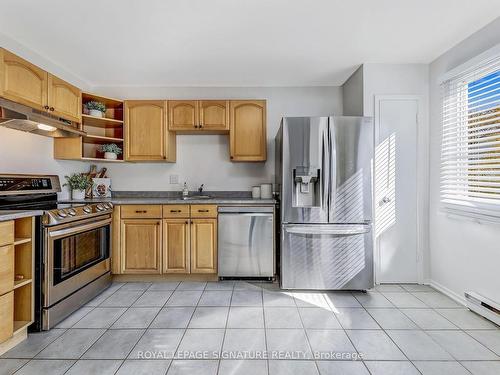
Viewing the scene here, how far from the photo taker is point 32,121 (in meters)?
2.20

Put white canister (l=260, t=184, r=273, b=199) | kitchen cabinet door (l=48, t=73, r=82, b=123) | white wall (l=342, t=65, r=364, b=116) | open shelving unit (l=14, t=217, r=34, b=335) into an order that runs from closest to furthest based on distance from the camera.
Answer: open shelving unit (l=14, t=217, r=34, b=335) → kitchen cabinet door (l=48, t=73, r=82, b=123) → white wall (l=342, t=65, r=364, b=116) → white canister (l=260, t=184, r=273, b=199)

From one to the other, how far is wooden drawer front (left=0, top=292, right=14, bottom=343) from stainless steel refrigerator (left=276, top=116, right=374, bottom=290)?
6.99 ft

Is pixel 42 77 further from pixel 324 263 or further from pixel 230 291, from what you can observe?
pixel 324 263

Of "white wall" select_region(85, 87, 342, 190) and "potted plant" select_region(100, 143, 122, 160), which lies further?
"white wall" select_region(85, 87, 342, 190)

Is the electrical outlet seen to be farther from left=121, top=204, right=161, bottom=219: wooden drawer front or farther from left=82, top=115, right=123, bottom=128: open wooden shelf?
left=82, top=115, right=123, bottom=128: open wooden shelf

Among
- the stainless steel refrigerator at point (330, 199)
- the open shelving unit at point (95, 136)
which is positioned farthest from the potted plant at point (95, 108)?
the stainless steel refrigerator at point (330, 199)

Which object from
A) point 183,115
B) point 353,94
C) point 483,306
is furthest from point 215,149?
point 483,306

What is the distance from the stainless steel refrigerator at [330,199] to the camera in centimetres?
262

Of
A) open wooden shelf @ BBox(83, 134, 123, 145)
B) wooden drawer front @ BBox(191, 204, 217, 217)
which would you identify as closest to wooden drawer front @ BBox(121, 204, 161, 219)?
wooden drawer front @ BBox(191, 204, 217, 217)

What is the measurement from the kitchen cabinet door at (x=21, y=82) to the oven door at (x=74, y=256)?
1105mm

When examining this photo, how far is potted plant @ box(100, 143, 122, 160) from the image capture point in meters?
3.24

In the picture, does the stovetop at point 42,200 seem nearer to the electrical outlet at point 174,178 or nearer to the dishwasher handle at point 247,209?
the electrical outlet at point 174,178

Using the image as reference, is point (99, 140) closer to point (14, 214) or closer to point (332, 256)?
point (14, 214)

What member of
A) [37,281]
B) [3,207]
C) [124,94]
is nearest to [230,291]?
[37,281]
